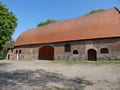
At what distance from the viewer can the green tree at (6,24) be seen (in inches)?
778

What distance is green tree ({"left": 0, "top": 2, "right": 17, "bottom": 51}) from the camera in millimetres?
19766

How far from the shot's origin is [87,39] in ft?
47.4

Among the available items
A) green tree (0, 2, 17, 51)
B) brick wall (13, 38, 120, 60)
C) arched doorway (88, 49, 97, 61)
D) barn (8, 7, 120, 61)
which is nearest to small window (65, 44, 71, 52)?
barn (8, 7, 120, 61)

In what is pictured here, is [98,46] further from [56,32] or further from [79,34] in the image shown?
[56,32]

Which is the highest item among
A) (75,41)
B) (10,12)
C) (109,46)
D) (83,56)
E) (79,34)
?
(10,12)

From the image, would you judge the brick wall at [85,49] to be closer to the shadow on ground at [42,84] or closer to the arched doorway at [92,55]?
the arched doorway at [92,55]

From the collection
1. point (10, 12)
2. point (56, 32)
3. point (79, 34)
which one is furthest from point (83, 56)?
point (10, 12)

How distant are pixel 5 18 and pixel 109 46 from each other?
66.9 feet

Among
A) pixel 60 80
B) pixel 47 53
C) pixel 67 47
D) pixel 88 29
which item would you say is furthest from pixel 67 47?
pixel 60 80

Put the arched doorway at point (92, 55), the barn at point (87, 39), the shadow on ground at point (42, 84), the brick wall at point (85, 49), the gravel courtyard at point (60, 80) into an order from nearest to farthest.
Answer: the shadow on ground at point (42, 84), the gravel courtyard at point (60, 80), the brick wall at point (85, 49), the barn at point (87, 39), the arched doorway at point (92, 55)

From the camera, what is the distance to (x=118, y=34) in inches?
487

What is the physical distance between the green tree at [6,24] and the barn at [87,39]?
20.5ft

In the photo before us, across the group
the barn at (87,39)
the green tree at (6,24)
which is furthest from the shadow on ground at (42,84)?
the green tree at (6,24)

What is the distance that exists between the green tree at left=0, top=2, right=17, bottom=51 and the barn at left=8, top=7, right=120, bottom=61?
246 inches
